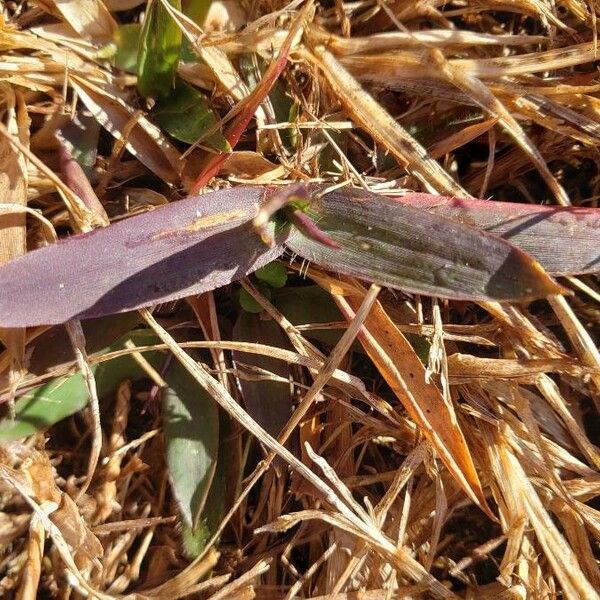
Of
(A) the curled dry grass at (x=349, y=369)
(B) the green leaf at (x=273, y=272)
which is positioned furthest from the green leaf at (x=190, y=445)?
(B) the green leaf at (x=273, y=272)

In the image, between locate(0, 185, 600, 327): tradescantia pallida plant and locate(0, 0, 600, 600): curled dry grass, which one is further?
locate(0, 0, 600, 600): curled dry grass

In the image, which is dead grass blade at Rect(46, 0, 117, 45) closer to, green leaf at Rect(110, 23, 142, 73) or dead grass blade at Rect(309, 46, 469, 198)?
green leaf at Rect(110, 23, 142, 73)

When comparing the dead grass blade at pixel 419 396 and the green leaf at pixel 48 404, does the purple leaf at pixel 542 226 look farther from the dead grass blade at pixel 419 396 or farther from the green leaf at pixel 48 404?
the green leaf at pixel 48 404

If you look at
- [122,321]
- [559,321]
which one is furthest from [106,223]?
[559,321]

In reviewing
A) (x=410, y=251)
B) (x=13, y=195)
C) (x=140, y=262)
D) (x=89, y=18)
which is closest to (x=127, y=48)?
(x=89, y=18)

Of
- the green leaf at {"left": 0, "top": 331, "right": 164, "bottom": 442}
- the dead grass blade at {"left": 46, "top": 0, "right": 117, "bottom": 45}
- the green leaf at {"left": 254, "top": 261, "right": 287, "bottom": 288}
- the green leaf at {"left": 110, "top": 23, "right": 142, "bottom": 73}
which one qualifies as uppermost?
the dead grass blade at {"left": 46, "top": 0, "right": 117, "bottom": 45}

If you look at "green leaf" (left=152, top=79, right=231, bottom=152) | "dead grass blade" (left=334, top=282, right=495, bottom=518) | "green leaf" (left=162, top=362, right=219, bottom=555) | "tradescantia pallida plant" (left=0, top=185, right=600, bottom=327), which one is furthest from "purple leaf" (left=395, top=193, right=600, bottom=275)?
"green leaf" (left=162, top=362, right=219, bottom=555)
